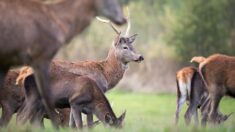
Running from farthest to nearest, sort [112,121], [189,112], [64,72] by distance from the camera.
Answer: [189,112]
[64,72]
[112,121]

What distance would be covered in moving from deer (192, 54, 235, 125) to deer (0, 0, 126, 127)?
16.6 feet

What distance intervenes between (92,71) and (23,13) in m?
5.24

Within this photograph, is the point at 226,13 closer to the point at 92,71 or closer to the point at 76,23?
the point at 92,71

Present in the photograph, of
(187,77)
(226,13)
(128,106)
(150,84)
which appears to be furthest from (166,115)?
(226,13)

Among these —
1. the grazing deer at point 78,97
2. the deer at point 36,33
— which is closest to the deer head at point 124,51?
the grazing deer at point 78,97

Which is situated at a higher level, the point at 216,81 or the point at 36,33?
the point at 36,33

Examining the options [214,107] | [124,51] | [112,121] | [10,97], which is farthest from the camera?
[124,51]

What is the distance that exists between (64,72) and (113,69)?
10.2 feet

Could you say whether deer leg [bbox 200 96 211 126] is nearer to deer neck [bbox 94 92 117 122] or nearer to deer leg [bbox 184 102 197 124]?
deer leg [bbox 184 102 197 124]

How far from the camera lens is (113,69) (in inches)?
637

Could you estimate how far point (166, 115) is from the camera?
24703 mm

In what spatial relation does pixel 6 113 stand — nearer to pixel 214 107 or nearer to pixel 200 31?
pixel 214 107

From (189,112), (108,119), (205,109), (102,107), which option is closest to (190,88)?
(205,109)

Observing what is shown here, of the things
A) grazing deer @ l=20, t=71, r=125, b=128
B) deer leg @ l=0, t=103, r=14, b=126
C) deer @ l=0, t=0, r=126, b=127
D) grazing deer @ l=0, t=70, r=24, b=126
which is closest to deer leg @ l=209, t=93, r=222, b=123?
grazing deer @ l=20, t=71, r=125, b=128
